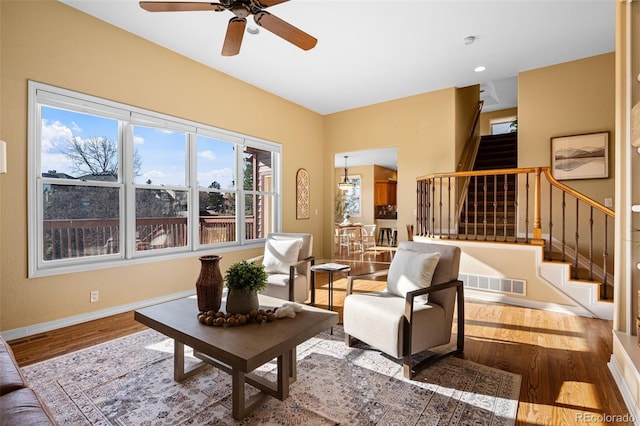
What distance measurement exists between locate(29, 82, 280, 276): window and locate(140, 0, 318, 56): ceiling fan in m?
1.83

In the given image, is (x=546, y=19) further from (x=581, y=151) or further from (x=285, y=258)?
(x=285, y=258)

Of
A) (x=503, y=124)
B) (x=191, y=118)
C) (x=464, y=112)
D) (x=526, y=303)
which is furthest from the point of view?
(x=503, y=124)

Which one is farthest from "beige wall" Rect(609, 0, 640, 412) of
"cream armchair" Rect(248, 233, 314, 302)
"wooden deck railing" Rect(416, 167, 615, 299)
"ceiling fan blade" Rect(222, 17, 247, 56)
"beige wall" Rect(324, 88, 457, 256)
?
"beige wall" Rect(324, 88, 457, 256)

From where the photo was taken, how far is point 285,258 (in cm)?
387

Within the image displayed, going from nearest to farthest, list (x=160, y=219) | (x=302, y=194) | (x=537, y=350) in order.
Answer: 1. (x=537, y=350)
2. (x=160, y=219)
3. (x=302, y=194)

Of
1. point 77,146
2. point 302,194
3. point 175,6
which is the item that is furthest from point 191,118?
point 302,194

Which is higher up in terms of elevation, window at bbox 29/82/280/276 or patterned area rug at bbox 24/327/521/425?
window at bbox 29/82/280/276

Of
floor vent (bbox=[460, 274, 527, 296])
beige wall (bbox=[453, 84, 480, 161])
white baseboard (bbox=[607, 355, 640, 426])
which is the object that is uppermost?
beige wall (bbox=[453, 84, 480, 161])

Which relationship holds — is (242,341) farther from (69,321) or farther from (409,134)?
(409,134)

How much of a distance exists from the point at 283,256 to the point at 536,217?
3.26 meters

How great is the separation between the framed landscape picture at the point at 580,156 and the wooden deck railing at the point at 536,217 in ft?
0.86

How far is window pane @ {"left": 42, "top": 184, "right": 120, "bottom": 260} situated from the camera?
3.23 meters

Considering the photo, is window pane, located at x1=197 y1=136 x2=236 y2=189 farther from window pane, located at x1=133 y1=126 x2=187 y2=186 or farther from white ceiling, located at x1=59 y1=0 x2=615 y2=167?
white ceiling, located at x1=59 y1=0 x2=615 y2=167

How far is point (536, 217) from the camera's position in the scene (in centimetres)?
399
